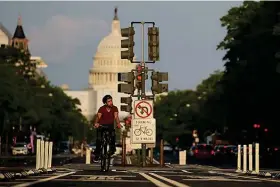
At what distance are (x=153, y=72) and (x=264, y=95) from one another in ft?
120

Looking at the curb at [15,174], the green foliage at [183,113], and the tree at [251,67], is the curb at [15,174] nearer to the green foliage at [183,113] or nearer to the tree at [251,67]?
the tree at [251,67]

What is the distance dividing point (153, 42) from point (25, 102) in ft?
192

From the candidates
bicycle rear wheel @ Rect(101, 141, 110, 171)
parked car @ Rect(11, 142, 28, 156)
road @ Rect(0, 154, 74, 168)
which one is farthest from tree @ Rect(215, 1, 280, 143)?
bicycle rear wheel @ Rect(101, 141, 110, 171)

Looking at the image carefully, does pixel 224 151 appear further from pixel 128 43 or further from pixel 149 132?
pixel 128 43

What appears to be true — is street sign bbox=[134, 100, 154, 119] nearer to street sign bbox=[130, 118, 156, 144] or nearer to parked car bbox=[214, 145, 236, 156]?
street sign bbox=[130, 118, 156, 144]

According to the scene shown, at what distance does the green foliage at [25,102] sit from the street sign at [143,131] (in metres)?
48.0

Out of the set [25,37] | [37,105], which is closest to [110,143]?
[37,105]

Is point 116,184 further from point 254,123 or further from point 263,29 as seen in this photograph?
point 254,123

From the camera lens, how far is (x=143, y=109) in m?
29.4

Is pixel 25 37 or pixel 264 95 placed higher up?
pixel 25 37

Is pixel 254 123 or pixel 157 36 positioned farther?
pixel 254 123

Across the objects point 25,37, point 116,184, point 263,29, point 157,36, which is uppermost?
point 25,37

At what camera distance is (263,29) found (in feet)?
217

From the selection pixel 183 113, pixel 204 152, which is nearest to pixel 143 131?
pixel 204 152
